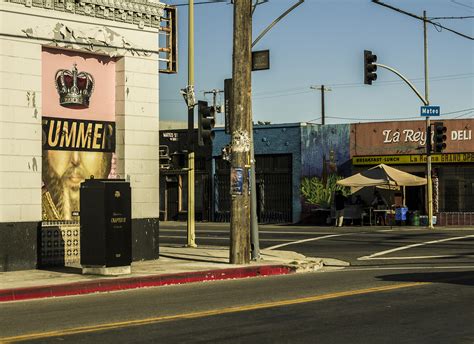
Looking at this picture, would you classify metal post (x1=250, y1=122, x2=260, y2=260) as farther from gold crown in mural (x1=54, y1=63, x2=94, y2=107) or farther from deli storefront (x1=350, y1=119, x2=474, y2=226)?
deli storefront (x1=350, y1=119, x2=474, y2=226)

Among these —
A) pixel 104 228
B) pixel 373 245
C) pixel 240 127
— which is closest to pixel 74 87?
pixel 240 127

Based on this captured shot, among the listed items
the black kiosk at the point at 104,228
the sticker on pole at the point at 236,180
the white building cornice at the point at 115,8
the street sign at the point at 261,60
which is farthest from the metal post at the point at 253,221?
the black kiosk at the point at 104,228

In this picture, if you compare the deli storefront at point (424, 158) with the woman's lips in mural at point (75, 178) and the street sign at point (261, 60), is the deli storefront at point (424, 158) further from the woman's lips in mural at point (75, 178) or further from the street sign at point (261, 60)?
the woman's lips in mural at point (75, 178)

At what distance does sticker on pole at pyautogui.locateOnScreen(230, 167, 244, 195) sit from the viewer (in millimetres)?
19125

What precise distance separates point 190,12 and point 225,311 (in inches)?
596

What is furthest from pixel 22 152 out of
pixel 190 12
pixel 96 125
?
pixel 190 12

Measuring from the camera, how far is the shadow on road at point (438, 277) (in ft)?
50.1

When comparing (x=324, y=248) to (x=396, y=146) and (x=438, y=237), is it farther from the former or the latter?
(x=396, y=146)

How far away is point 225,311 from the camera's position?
1163 centimetres

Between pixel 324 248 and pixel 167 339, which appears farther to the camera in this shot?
pixel 324 248

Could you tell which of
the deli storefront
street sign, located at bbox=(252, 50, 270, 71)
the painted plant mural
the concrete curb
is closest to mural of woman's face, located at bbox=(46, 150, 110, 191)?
the concrete curb

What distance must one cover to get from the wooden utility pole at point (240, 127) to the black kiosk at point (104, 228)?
10.5 ft

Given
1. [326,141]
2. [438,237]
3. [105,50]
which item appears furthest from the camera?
[326,141]

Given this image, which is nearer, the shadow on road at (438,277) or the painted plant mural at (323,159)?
the shadow on road at (438,277)
